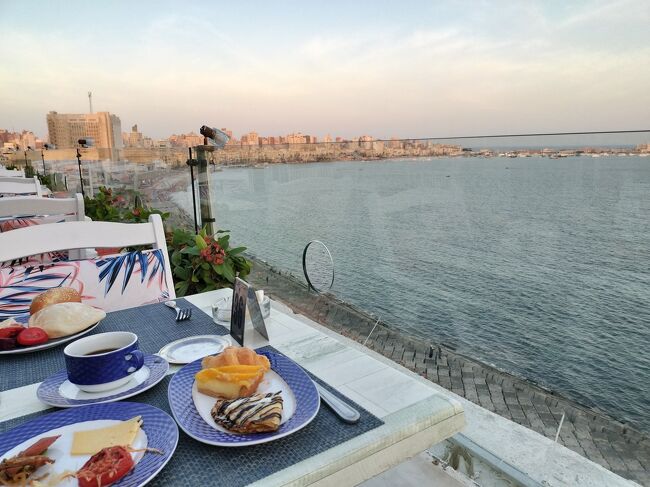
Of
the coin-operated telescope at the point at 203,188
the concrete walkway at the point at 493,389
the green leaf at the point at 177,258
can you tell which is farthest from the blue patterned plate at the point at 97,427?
the coin-operated telescope at the point at 203,188

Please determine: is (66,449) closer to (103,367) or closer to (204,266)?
(103,367)

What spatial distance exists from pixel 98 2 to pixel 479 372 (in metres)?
7.49

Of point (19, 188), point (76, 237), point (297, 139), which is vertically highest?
point (297, 139)

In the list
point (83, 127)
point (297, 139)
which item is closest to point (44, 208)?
point (297, 139)

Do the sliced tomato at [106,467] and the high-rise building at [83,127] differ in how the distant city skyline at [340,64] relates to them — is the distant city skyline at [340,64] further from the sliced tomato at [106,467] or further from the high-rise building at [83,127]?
the sliced tomato at [106,467]

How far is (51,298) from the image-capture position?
119cm

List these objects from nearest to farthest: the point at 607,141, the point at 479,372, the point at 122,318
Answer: the point at 122,318 → the point at 607,141 → the point at 479,372

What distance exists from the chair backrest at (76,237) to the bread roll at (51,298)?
381 millimetres

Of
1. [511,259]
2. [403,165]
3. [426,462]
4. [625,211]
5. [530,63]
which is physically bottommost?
[426,462]

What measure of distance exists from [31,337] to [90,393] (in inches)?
13.7

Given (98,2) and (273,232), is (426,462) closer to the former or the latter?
(273,232)

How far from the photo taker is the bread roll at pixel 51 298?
1.16 metres

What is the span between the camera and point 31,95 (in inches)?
399

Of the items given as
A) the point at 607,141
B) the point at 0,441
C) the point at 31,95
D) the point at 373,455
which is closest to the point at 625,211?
the point at 607,141
